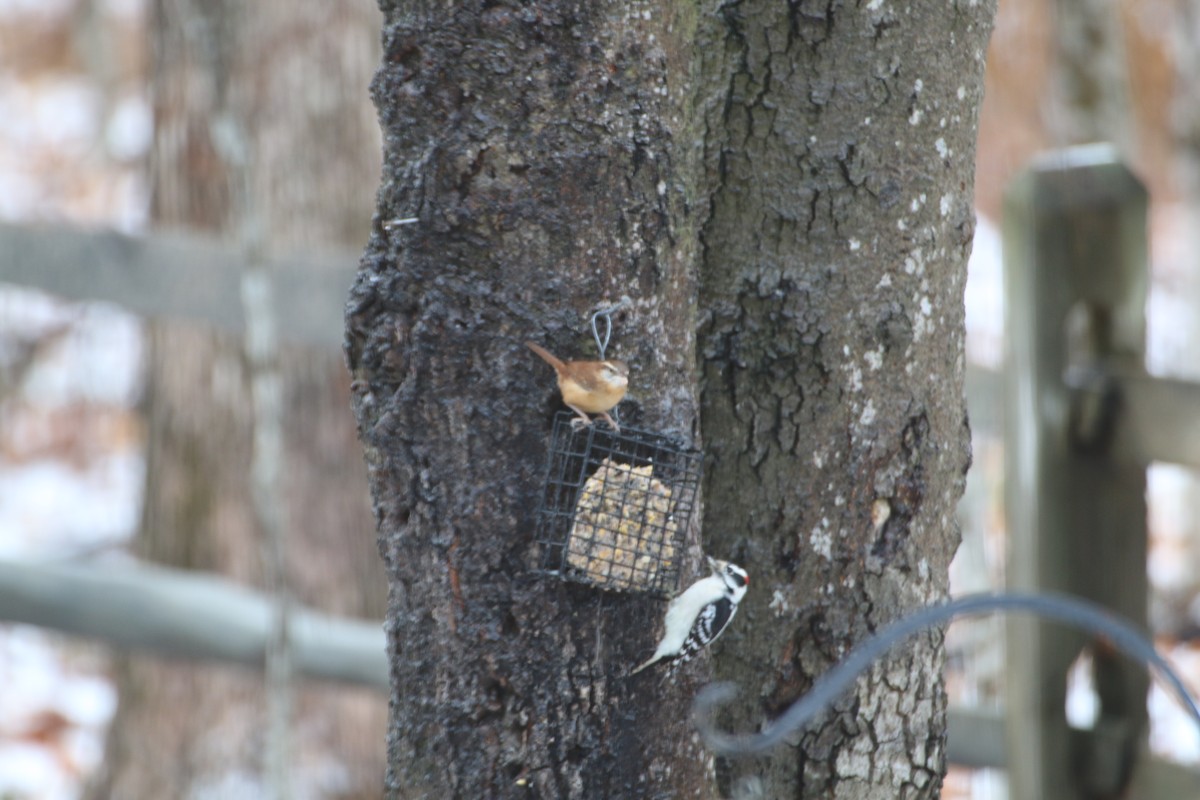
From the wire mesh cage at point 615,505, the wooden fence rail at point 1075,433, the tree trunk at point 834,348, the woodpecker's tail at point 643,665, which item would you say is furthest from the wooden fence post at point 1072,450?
the woodpecker's tail at point 643,665

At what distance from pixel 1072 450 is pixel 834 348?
3.66 feet

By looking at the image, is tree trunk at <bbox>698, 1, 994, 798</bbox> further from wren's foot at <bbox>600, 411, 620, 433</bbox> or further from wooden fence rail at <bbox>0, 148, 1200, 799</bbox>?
wooden fence rail at <bbox>0, 148, 1200, 799</bbox>

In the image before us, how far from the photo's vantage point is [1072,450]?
246 cm

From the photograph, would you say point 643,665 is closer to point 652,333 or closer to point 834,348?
point 652,333

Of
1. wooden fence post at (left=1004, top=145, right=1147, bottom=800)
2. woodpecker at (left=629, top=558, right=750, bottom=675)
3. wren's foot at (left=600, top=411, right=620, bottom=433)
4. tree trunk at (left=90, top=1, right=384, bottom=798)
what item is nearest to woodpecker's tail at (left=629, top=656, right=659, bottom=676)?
woodpecker at (left=629, top=558, right=750, bottom=675)

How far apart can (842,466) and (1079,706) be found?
3.63m

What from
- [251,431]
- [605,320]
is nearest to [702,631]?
[605,320]

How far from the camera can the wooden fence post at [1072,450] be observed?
244cm

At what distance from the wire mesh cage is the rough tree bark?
0.03 meters

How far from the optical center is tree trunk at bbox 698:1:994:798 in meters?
1.59

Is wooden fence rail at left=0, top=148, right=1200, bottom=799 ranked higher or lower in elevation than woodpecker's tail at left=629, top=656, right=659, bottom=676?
higher

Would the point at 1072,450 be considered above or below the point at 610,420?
above

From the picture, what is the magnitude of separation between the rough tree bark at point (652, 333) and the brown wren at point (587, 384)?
0.03m

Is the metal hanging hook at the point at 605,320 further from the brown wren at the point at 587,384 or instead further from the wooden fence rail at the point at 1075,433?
the wooden fence rail at the point at 1075,433
